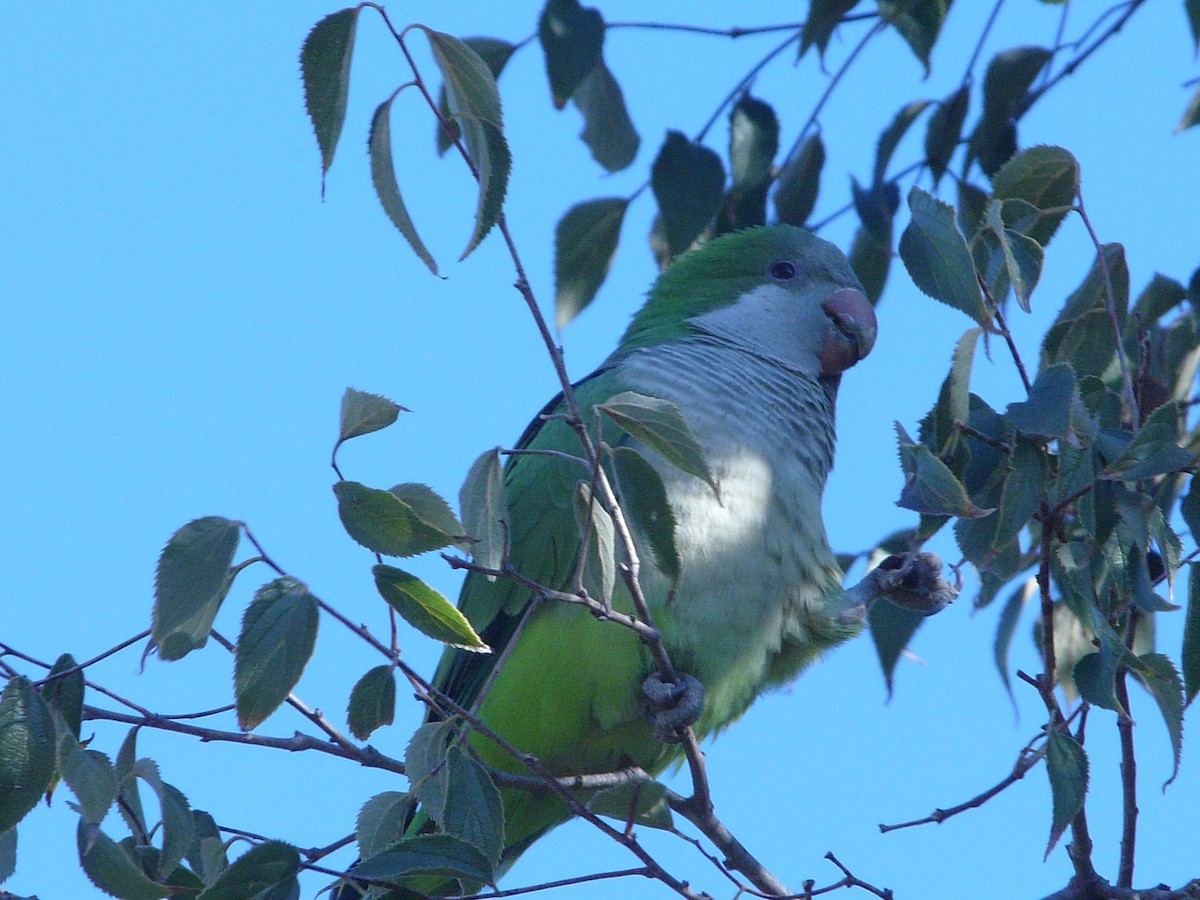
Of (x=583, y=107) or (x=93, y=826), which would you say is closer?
(x=93, y=826)

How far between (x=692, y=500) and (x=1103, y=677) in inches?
35.7

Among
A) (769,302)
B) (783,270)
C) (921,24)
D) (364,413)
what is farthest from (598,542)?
(921,24)

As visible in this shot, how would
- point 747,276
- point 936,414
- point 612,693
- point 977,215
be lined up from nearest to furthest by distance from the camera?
point 936,414 < point 612,693 < point 977,215 < point 747,276

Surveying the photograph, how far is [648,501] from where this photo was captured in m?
1.68

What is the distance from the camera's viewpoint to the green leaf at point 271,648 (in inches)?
59.3

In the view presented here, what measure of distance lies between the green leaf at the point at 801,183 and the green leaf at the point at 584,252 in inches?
16.8

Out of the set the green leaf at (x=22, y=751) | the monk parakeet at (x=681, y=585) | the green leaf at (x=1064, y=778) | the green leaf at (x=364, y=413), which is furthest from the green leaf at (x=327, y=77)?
the green leaf at (x=1064, y=778)

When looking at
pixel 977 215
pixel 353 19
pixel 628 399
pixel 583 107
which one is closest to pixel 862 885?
pixel 628 399

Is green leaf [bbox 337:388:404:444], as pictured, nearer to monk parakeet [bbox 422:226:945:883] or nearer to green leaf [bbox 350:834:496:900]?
green leaf [bbox 350:834:496:900]

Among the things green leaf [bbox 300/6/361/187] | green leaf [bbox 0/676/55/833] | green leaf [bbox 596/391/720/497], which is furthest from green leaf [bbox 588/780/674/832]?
green leaf [bbox 300/6/361/187]

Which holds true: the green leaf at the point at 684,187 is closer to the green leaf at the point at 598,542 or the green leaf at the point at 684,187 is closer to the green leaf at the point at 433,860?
the green leaf at the point at 598,542

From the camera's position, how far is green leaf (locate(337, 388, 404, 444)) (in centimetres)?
153

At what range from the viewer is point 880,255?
11.1 ft

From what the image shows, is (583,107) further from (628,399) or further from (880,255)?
(628,399)
